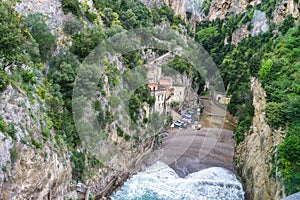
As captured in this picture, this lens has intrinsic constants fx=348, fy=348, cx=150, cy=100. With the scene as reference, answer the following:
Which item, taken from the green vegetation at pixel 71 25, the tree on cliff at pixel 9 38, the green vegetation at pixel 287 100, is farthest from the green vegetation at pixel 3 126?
the green vegetation at pixel 71 25

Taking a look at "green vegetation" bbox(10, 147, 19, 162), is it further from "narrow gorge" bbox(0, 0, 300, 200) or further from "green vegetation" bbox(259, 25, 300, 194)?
"green vegetation" bbox(259, 25, 300, 194)

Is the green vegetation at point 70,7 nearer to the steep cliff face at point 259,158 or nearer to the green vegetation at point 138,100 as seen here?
the green vegetation at point 138,100

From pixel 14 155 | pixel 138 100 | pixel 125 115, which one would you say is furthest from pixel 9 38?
pixel 138 100

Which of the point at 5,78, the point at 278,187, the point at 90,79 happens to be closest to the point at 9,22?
the point at 5,78

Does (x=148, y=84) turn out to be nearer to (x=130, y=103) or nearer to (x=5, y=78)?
(x=130, y=103)

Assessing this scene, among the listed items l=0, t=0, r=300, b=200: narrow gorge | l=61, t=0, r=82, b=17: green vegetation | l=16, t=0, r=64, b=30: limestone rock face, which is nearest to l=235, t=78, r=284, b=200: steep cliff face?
l=0, t=0, r=300, b=200: narrow gorge
